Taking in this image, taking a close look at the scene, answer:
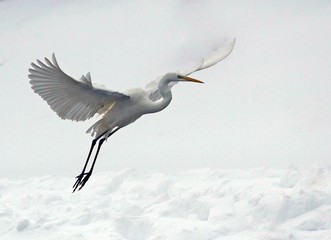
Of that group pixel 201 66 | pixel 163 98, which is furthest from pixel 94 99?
pixel 201 66

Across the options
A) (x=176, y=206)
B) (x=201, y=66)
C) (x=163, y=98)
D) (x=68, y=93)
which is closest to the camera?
(x=163, y=98)

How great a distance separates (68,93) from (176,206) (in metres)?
3.57

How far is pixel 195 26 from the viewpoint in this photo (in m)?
11.5

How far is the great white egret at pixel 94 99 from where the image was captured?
5.38 metres

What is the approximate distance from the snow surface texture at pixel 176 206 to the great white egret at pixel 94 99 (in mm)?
3155

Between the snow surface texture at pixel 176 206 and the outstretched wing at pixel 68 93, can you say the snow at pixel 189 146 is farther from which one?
the outstretched wing at pixel 68 93

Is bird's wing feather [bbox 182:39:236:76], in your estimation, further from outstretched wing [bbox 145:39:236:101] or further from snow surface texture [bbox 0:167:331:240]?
snow surface texture [bbox 0:167:331:240]

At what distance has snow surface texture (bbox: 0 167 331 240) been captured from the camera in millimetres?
8656

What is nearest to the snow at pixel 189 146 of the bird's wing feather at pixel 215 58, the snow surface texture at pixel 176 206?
the snow surface texture at pixel 176 206

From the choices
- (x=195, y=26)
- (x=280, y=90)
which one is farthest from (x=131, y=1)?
(x=280, y=90)

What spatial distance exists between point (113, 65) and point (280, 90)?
2.01 metres

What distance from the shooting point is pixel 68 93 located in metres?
5.56

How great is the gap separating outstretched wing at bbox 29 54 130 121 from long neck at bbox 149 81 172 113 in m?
0.19

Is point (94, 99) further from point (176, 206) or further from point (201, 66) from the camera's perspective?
point (176, 206)
